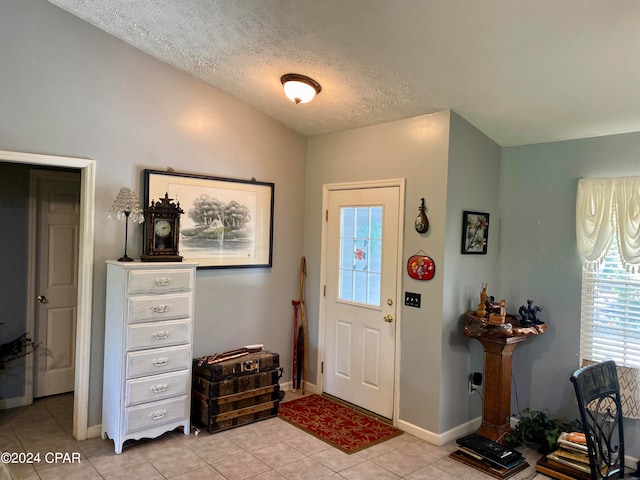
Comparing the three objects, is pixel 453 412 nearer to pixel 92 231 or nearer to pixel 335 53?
pixel 335 53

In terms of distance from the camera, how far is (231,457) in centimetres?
304

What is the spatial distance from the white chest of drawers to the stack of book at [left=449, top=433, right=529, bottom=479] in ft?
6.65

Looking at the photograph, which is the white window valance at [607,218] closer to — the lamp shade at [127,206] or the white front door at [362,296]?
the white front door at [362,296]

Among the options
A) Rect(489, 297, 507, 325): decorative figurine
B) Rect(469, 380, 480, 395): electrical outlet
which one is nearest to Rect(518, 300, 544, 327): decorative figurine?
Rect(489, 297, 507, 325): decorative figurine

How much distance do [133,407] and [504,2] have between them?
3.28 meters

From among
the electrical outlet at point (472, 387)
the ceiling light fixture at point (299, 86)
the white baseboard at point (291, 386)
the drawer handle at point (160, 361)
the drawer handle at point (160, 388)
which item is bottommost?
the white baseboard at point (291, 386)

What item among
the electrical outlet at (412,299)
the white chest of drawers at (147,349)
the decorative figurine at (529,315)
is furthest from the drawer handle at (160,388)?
the decorative figurine at (529,315)

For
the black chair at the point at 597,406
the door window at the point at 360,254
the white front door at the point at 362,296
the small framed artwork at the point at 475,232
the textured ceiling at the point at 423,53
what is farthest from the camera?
the door window at the point at 360,254

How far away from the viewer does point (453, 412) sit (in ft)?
11.4

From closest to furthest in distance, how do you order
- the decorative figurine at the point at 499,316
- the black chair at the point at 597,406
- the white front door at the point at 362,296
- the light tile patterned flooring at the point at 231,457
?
the black chair at the point at 597,406
the light tile patterned flooring at the point at 231,457
the decorative figurine at the point at 499,316
the white front door at the point at 362,296

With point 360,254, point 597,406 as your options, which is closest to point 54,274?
point 360,254

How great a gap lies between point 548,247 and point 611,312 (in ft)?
2.10

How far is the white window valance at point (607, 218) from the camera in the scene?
3068 mm

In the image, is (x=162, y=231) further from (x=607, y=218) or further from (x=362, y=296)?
(x=607, y=218)
